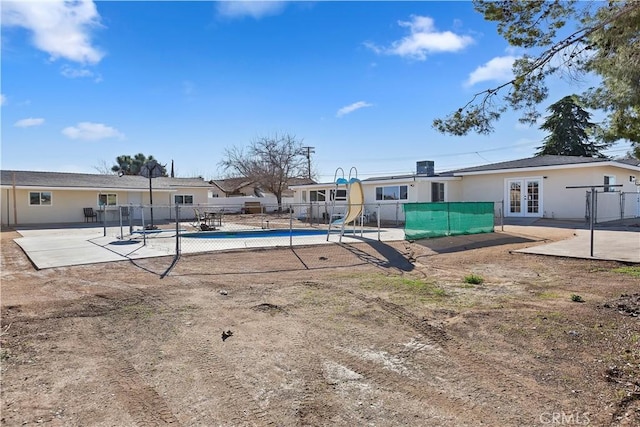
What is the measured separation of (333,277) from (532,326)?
12.6 feet

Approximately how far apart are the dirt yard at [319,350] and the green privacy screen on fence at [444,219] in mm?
5682

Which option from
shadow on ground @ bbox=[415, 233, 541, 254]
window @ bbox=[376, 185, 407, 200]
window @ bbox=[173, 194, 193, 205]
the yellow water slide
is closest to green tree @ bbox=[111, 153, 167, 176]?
window @ bbox=[173, 194, 193, 205]

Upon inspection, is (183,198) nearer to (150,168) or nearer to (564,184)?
(150,168)

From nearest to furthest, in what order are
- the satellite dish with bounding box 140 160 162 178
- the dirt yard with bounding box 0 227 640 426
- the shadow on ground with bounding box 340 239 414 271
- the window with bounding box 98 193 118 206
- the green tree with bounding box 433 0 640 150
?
the dirt yard with bounding box 0 227 640 426
the green tree with bounding box 433 0 640 150
the shadow on ground with bounding box 340 239 414 271
the satellite dish with bounding box 140 160 162 178
the window with bounding box 98 193 118 206

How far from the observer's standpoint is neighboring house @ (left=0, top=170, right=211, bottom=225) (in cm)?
2381

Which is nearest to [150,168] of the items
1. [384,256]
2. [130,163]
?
[384,256]

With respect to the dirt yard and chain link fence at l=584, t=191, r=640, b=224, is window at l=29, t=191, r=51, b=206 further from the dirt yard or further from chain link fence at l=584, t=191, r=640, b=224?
chain link fence at l=584, t=191, r=640, b=224

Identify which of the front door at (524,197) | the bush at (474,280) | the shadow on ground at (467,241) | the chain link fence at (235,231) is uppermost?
the front door at (524,197)

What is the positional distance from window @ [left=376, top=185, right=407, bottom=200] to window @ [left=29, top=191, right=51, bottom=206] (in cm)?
2075

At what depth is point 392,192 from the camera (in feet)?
78.6

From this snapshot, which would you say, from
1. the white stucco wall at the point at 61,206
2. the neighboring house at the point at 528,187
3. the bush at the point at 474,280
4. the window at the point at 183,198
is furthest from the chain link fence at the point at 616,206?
the window at the point at 183,198

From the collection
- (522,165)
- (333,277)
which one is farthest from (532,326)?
(522,165)

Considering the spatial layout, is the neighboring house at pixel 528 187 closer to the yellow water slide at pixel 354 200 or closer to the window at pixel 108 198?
the yellow water slide at pixel 354 200

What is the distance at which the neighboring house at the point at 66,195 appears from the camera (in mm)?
23812
